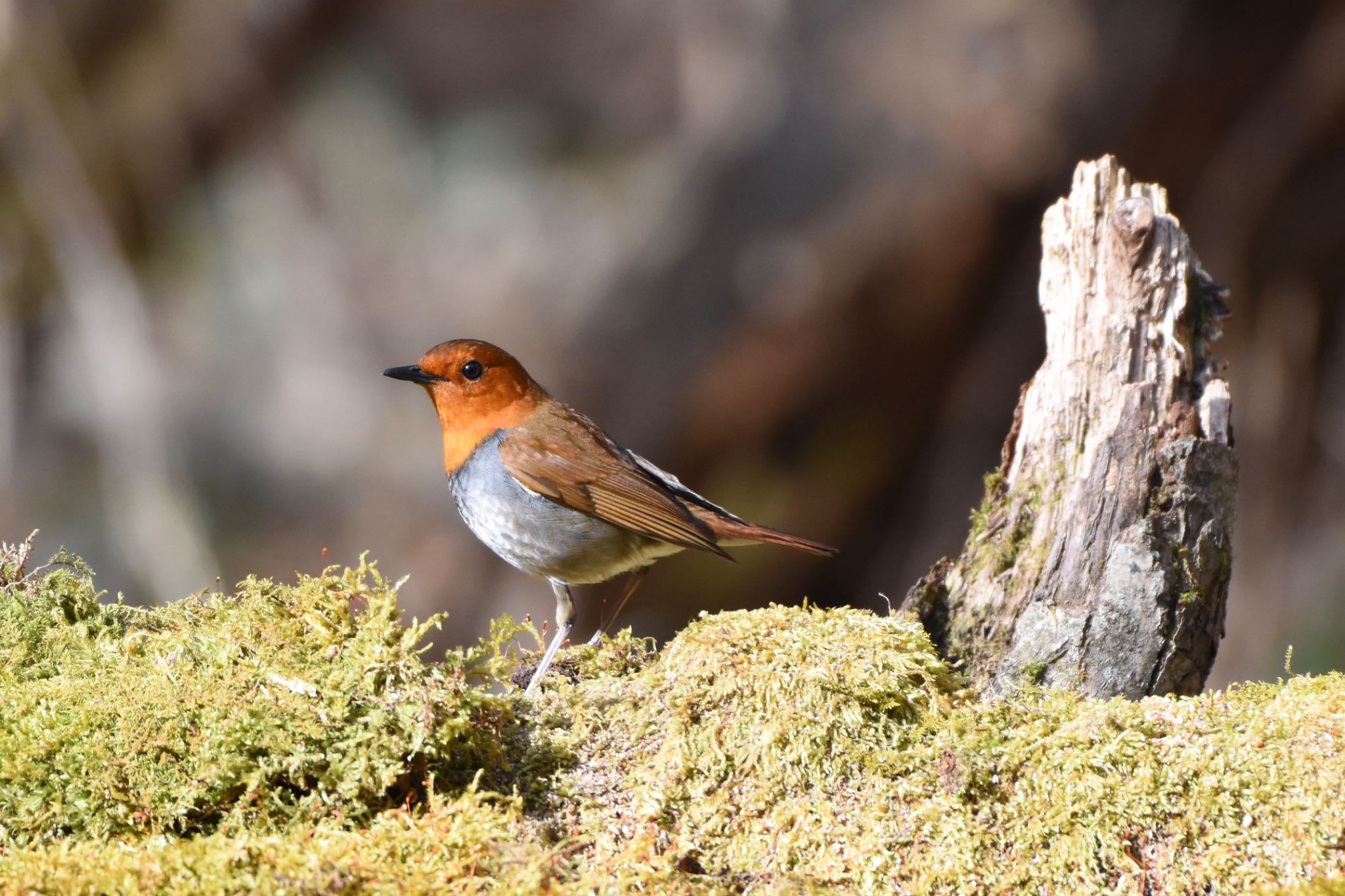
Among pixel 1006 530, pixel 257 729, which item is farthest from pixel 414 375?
pixel 1006 530

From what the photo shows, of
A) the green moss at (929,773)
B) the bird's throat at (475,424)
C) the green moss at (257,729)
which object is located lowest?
the green moss at (257,729)

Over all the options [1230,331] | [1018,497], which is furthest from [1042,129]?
[1018,497]

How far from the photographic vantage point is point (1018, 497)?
3.26m

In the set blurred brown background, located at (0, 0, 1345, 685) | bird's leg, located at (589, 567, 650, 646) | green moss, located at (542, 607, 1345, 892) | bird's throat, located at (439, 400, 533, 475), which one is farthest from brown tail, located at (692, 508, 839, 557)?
blurred brown background, located at (0, 0, 1345, 685)

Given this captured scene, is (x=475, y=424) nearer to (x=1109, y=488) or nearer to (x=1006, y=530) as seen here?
(x=1006, y=530)

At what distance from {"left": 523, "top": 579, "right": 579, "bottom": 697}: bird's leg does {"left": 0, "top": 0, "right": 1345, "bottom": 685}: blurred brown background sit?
307cm

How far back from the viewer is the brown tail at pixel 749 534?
3.48m

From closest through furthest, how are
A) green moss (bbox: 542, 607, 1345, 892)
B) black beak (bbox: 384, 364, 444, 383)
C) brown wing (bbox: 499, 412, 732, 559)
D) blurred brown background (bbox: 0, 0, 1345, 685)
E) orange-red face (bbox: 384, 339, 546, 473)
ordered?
green moss (bbox: 542, 607, 1345, 892), brown wing (bbox: 499, 412, 732, 559), black beak (bbox: 384, 364, 444, 383), orange-red face (bbox: 384, 339, 546, 473), blurred brown background (bbox: 0, 0, 1345, 685)

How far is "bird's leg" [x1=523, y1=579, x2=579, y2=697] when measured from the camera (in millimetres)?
2836

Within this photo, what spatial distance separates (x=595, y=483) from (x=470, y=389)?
22.7 inches

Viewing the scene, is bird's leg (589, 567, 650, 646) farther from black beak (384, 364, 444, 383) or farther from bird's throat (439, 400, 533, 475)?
black beak (384, 364, 444, 383)

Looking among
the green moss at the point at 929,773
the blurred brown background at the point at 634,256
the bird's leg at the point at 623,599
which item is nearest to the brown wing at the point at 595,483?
the bird's leg at the point at 623,599

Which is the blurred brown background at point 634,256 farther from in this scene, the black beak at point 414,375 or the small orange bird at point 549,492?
the black beak at point 414,375

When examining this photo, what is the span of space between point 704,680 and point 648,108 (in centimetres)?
519
